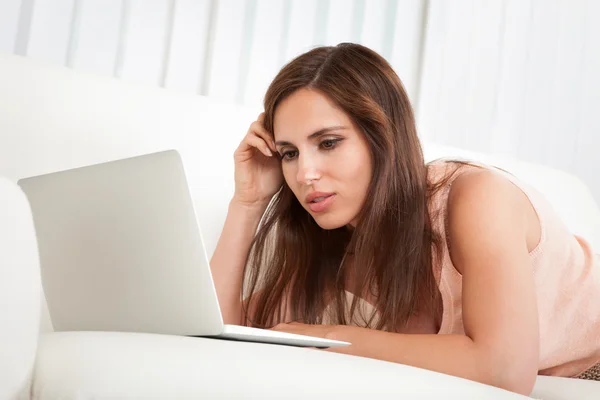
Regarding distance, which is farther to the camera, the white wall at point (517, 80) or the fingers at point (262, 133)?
the white wall at point (517, 80)

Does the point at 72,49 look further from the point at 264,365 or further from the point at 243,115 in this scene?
the point at 264,365

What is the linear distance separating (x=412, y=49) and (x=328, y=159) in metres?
1.81

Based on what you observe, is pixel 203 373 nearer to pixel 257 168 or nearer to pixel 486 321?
pixel 486 321

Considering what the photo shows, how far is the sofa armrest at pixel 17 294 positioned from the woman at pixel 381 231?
677 millimetres

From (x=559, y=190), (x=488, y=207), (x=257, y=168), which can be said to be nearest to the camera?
(x=488, y=207)

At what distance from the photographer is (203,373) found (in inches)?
33.0

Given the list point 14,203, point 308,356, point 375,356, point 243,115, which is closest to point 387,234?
point 375,356

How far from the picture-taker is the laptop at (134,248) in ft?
3.36

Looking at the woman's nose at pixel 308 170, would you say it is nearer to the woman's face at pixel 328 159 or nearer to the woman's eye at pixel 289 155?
the woman's face at pixel 328 159

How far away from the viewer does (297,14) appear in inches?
119

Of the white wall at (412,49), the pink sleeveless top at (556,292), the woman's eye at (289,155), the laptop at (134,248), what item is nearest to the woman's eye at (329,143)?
the woman's eye at (289,155)

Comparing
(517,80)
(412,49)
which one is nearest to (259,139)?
(412,49)

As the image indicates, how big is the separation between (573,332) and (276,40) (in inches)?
66.5

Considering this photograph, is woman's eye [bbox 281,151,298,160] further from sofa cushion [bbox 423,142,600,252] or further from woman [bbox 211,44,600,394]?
sofa cushion [bbox 423,142,600,252]
